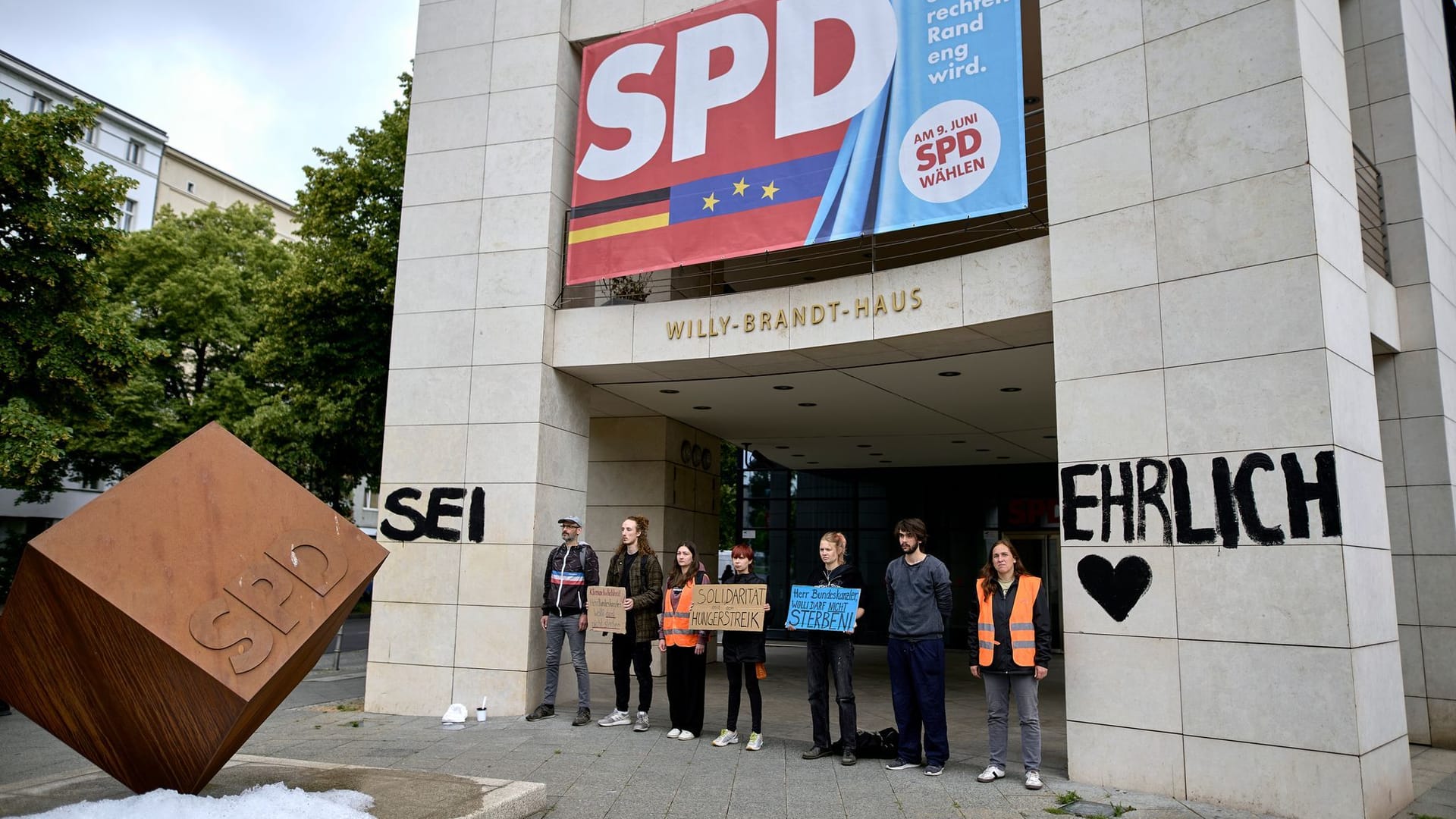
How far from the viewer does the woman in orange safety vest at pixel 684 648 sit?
8.80m

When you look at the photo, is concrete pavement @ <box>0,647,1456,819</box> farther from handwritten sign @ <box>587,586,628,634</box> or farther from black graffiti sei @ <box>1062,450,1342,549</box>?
black graffiti sei @ <box>1062,450,1342,549</box>

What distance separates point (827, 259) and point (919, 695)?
8.32 meters

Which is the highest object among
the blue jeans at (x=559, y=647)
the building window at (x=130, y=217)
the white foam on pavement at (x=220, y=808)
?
the building window at (x=130, y=217)

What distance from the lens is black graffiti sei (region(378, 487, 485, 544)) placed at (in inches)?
425

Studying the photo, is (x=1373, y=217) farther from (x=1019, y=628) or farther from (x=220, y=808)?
(x=220, y=808)

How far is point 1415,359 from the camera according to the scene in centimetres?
924

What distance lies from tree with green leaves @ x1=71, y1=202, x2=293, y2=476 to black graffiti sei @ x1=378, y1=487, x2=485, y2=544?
12.0 meters

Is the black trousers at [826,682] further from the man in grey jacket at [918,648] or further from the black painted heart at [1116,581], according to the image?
the black painted heart at [1116,581]

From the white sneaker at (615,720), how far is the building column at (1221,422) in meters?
4.45

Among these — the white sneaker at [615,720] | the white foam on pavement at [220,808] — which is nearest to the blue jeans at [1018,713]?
the white sneaker at [615,720]

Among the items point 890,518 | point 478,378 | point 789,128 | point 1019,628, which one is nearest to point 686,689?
point 1019,628

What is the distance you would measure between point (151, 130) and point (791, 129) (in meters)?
38.1

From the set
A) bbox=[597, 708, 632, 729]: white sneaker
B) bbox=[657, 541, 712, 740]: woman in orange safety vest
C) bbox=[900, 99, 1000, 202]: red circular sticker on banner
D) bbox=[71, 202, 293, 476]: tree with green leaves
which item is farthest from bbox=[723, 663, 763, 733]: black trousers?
bbox=[71, 202, 293, 476]: tree with green leaves

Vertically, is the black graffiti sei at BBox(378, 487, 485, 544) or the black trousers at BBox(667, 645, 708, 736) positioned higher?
the black graffiti sei at BBox(378, 487, 485, 544)
